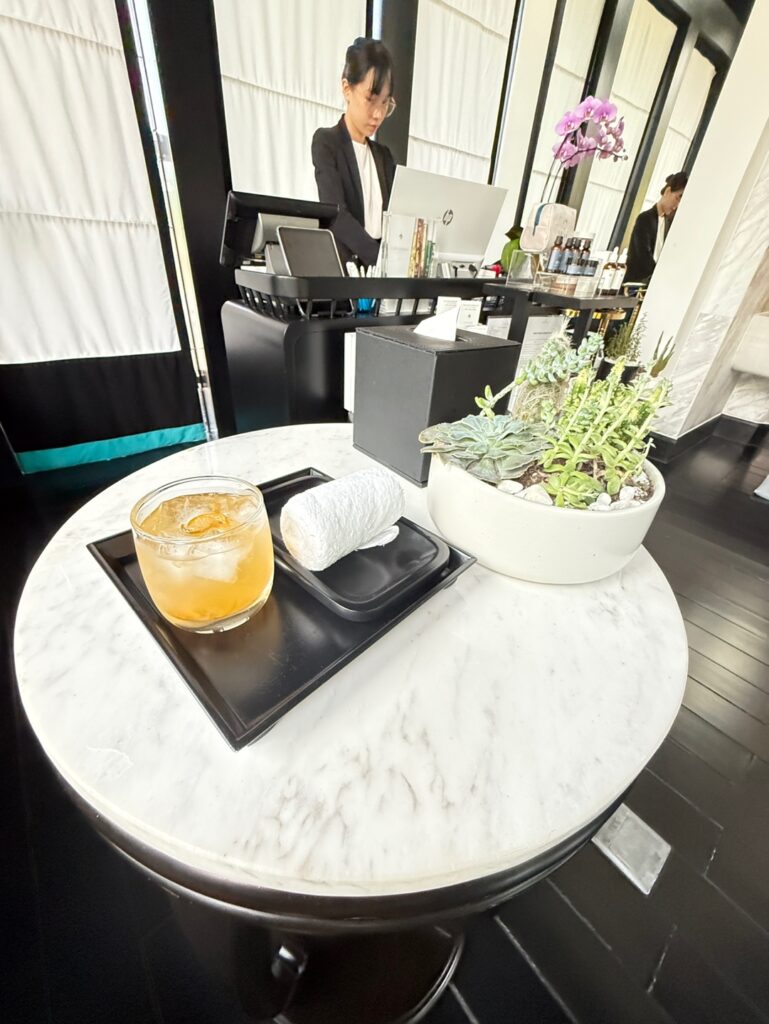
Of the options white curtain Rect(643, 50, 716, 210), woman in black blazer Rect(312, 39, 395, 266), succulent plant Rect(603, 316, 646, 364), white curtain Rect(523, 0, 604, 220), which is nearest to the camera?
woman in black blazer Rect(312, 39, 395, 266)

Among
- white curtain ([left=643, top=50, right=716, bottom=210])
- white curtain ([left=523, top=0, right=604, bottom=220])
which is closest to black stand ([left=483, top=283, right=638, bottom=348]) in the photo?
white curtain ([left=523, top=0, right=604, bottom=220])

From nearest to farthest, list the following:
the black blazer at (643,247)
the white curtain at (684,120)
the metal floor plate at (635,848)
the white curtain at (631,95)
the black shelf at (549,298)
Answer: the metal floor plate at (635,848) → the black shelf at (549,298) → the black blazer at (643,247) → the white curtain at (631,95) → the white curtain at (684,120)

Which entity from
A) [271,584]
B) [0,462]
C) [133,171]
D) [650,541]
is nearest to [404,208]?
[133,171]

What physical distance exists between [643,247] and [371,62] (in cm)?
217

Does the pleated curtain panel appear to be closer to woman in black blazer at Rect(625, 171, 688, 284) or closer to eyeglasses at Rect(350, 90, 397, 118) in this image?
eyeglasses at Rect(350, 90, 397, 118)

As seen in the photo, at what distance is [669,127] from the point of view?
3.65 m

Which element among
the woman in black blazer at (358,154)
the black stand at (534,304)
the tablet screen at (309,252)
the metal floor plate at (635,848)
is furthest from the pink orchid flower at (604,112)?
the metal floor plate at (635,848)

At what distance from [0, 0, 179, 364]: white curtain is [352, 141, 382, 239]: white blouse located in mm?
874

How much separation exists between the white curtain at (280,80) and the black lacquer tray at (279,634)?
6.62 feet

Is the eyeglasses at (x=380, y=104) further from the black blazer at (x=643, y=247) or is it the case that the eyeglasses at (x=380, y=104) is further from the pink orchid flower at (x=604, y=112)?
the black blazer at (x=643, y=247)

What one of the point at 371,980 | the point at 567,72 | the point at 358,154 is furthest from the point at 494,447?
the point at 567,72

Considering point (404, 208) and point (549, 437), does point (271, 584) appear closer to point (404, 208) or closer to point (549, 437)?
point (549, 437)

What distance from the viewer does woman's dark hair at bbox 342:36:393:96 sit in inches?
66.6

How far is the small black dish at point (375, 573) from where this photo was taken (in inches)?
16.3
